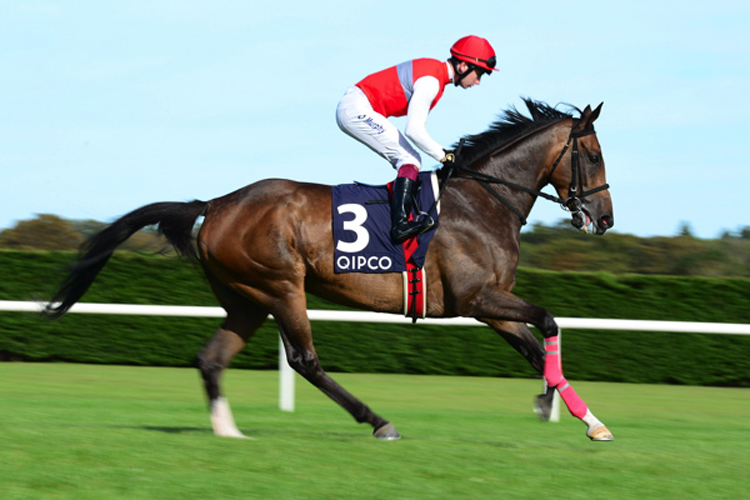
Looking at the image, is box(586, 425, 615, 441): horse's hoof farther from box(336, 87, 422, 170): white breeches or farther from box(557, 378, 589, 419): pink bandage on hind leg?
box(336, 87, 422, 170): white breeches

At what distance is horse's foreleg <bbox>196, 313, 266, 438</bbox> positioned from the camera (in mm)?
4766

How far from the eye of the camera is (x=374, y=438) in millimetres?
4742

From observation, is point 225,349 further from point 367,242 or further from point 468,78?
point 468,78

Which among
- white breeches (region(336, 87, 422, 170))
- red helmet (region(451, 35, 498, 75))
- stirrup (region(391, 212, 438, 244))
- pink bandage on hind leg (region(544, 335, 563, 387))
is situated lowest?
pink bandage on hind leg (region(544, 335, 563, 387))

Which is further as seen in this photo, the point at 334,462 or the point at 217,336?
the point at 217,336

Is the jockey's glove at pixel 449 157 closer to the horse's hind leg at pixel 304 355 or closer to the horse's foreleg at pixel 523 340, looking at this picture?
the horse's foreleg at pixel 523 340

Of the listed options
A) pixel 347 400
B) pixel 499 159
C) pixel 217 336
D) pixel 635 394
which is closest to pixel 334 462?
pixel 347 400

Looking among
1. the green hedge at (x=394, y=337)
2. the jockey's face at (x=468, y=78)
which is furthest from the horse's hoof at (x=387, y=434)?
the green hedge at (x=394, y=337)

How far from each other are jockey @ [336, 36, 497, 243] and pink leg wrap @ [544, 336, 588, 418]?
2.65 feet

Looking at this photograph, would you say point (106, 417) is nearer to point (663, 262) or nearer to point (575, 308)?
point (575, 308)

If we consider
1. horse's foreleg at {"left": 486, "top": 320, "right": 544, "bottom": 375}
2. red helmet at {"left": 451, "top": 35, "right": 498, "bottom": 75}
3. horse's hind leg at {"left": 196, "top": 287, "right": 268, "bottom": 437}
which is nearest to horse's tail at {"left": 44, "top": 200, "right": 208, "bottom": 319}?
horse's hind leg at {"left": 196, "top": 287, "right": 268, "bottom": 437}

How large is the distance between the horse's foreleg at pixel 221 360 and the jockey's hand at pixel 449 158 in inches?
47.8

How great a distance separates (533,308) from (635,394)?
4349 mm

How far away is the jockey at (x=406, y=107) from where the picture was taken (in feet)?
15.4
